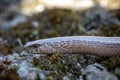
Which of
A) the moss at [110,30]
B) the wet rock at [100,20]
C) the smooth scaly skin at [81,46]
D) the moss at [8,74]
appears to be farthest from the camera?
the wet rock at [100,20]

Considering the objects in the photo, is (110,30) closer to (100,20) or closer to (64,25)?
→ (100,20)

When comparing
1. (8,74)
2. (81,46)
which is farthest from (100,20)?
(8,74)

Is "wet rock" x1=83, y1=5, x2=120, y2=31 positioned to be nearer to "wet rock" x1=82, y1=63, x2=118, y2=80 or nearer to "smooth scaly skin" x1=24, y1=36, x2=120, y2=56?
"smooth scaly skin" x1=24, y1=36, x2=120, y2=56

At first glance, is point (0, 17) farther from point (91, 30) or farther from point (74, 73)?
point (74, 73)

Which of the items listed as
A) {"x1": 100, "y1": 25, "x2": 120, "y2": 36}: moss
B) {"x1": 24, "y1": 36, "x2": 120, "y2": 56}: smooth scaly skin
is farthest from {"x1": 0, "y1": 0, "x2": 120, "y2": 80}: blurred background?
{"x1": 24, "y1": 36, "x2": 120, "y2": 56}: smooth scaly skin

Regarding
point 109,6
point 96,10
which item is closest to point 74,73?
point 96,10

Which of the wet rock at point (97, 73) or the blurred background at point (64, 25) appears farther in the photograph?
the blurred background at point (64, 25)

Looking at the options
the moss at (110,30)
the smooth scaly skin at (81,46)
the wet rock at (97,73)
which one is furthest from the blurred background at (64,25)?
the wet rock at (97,73)

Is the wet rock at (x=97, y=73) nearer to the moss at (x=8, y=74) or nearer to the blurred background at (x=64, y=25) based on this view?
the moss at (x=8, y=74)
